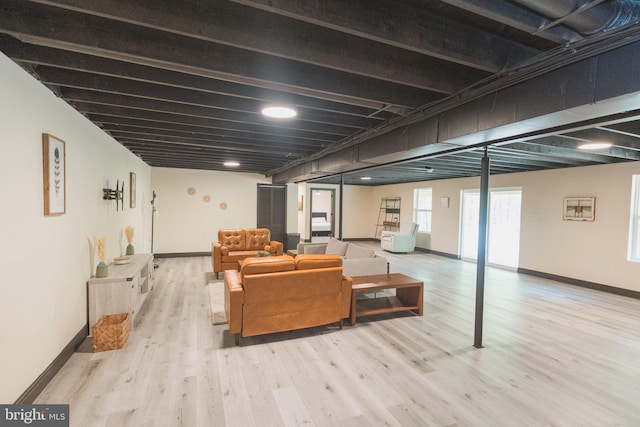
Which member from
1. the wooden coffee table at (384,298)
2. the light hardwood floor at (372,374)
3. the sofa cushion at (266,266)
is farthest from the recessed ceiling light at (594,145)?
the sofa cushion at (266,266)

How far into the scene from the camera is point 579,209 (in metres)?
5.76

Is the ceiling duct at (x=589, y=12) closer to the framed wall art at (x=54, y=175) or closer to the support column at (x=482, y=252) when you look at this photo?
the support column at (x=482, y=252)

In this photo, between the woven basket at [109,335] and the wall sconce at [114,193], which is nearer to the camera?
the woven basket at [109,335]

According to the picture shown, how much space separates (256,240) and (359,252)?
256cm

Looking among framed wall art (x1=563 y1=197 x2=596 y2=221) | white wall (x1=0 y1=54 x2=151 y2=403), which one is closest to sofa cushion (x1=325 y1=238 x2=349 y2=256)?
white wall (x1=0 y1=54 x2=151 y2=403)

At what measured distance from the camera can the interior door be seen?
8.84 meters

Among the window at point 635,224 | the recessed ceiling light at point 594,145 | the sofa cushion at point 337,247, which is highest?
the recessed ceiling light at point 594,145

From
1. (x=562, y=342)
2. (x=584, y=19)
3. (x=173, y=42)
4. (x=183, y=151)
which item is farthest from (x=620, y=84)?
(x=183, y=151)

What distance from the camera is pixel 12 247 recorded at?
76.6 inches

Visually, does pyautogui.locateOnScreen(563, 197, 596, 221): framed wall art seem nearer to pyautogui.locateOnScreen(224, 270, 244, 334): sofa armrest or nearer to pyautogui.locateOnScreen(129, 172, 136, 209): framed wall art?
pyautogui.locateOnScreen(224, 270, 244, 334): sofa armrest

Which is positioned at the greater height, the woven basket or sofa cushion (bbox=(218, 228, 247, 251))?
sofa cushion (bbox=(218, 228, 247, 251))

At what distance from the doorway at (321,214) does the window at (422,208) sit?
2.93 meters

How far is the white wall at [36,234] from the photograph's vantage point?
1.91 m

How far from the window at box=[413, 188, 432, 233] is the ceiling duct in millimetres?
8354
